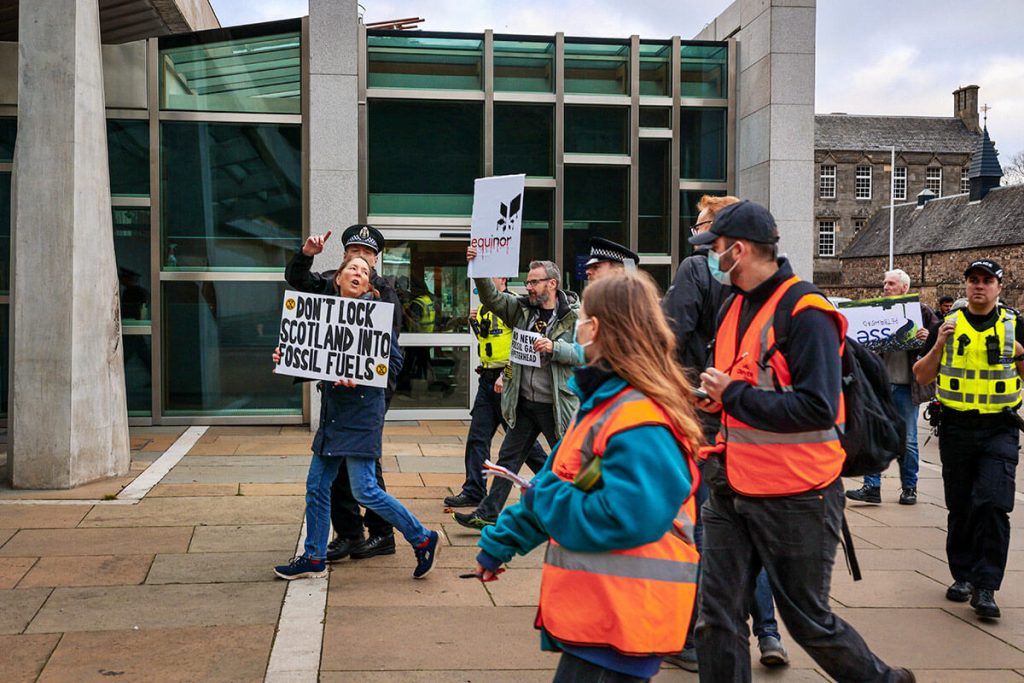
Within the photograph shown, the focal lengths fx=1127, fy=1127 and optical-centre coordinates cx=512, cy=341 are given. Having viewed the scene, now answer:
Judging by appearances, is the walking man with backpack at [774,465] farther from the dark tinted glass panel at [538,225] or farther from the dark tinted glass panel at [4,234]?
the dark tinted glass panel at [4,234]

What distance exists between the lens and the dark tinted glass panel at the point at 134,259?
1342cm

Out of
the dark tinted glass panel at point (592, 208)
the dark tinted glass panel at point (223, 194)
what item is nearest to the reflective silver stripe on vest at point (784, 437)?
the dark tinted glass panel at point (223, 194)

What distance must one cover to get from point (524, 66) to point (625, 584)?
12.2 metres

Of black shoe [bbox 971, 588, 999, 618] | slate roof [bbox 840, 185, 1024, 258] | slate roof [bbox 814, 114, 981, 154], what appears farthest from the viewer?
slate roof [bbox 814, 114, 981, 154]

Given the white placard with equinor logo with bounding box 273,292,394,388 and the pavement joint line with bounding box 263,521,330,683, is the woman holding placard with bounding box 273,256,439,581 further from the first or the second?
the pavement joint line with bounding box 263,521,330,683

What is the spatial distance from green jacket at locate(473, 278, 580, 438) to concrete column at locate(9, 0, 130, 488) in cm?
379

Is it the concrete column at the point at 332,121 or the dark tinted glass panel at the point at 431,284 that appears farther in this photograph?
the dark tinted glass panel at the point at 431,284

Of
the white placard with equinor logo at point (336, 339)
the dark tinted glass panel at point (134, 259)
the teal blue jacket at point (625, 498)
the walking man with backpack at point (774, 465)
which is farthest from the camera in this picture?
the dark tinted glass panel at point (134, 259)

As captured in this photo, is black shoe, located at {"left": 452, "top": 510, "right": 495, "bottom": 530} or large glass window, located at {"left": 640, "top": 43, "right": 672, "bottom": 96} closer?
black shoe, located at {"left": 452, "top": 510, "right": 495, "bottom": 530}

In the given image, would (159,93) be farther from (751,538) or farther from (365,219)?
(751,538)

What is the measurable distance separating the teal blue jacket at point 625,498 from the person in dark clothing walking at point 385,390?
360 centimetres

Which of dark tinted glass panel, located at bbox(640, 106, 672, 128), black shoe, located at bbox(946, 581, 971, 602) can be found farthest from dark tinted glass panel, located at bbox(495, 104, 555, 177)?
black shoe, located at bbox(946, 581, 971, 602)

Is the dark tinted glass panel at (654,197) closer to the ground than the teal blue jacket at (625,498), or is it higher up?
higher up

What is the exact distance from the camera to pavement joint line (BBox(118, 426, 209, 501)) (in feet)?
29.2
